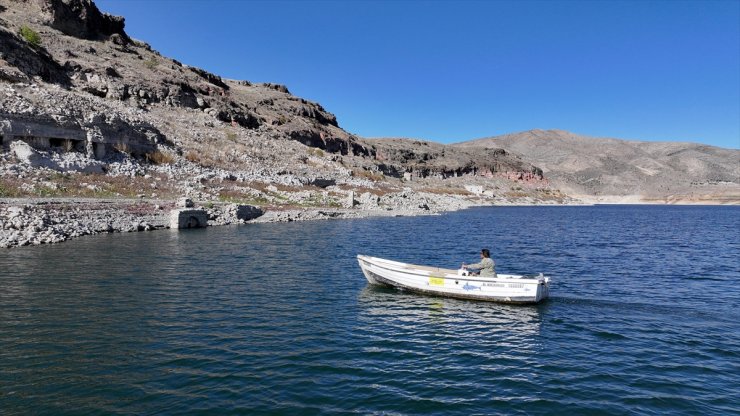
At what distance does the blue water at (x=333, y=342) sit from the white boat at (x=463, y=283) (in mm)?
517

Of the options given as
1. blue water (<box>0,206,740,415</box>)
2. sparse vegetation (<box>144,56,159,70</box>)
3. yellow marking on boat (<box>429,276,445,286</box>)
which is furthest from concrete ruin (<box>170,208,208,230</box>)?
sparse vegetation (<box>144,56,159,70</box>)

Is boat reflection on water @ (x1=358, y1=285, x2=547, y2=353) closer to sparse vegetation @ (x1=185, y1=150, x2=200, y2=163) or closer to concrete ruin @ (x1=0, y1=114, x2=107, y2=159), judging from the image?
concrete ruin @ (x1=0, y1=114, x2=107, y2=159)

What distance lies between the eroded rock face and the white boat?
118m

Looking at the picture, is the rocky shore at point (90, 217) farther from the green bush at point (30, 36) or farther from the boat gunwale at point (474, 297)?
the green bush at point (30, 36)

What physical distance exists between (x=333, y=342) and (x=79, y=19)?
12722 cm

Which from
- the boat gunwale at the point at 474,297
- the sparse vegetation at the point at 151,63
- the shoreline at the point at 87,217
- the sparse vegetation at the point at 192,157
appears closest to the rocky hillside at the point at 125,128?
the sparse vegetation at the point at 192,157

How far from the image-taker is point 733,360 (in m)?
14.1

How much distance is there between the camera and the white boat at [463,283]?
64.9ft

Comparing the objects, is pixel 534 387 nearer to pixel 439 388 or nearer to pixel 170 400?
pixel 439 388

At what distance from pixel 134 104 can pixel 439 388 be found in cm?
9529

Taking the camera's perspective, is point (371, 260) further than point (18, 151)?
No

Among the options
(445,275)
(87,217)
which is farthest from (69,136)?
(445,275)

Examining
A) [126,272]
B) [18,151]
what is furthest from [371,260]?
[18,151]

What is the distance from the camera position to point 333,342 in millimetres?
14781
